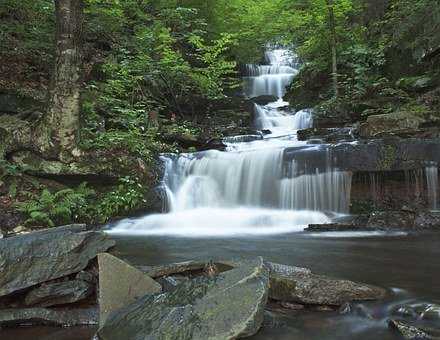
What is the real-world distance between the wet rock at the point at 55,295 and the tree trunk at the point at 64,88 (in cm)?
527

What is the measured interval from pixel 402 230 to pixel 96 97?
8443 millimetres

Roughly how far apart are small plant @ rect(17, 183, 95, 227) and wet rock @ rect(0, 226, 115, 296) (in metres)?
3.26

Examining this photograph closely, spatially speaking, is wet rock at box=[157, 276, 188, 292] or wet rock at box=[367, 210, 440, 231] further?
wet rock at box=[367, 210, 440, 231]

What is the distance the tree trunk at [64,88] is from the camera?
30.7 feet

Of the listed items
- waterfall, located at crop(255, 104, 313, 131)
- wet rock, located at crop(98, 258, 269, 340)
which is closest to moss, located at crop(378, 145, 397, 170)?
waterfall, located at crop(255, 104, 313, 131)

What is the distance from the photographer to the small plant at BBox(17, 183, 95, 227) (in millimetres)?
8508

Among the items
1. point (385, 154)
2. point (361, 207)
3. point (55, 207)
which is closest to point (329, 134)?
point (385, 154)

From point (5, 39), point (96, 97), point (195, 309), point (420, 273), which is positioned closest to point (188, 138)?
point (96, 97)

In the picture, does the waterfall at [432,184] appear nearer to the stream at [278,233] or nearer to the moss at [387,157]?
the stream at [278,233]

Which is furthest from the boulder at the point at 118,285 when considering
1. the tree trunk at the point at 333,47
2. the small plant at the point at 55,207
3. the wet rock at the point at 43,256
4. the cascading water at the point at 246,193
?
the tree trunk at the point at 333,47

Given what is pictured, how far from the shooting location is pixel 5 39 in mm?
12578

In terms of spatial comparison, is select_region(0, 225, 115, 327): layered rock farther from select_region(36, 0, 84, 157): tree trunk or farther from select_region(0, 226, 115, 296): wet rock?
select_region(36, 0, 84, 157): tree trunk

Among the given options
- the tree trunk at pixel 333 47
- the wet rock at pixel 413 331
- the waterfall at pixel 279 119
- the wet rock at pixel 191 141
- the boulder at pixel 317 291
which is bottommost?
the wet rock at pixel 413 331

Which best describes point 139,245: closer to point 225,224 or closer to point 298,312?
point 225,224
